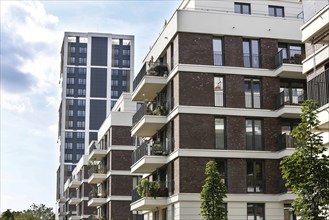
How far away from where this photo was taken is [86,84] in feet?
415

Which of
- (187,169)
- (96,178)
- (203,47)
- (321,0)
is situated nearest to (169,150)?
(187,169)

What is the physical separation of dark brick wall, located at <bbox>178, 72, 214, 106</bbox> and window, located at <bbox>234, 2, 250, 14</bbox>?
581 centimetres

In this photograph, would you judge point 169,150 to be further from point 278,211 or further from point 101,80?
point 101,80

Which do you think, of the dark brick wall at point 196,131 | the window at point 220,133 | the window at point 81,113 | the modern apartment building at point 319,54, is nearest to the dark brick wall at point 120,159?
the window at point 220,133

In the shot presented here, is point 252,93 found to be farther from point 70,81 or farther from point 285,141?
point 70,81

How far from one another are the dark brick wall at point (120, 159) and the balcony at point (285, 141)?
2194 cm

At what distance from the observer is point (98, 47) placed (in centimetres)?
12756

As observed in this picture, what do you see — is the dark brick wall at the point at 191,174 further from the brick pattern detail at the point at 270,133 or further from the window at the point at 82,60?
the window at the point at 82,60

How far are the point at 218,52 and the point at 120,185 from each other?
22.3 metres

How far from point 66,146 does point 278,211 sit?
93459 mm

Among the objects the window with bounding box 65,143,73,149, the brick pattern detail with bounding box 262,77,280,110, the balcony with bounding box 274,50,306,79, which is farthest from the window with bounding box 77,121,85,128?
the balcony with bounding box 274,50,306,79

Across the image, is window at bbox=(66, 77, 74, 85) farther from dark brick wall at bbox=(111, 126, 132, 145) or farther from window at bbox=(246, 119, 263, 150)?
window at bbox=(246, 119, 263, 150)

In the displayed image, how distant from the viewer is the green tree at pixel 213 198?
92.5ft

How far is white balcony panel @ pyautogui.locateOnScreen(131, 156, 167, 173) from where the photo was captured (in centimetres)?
3709
